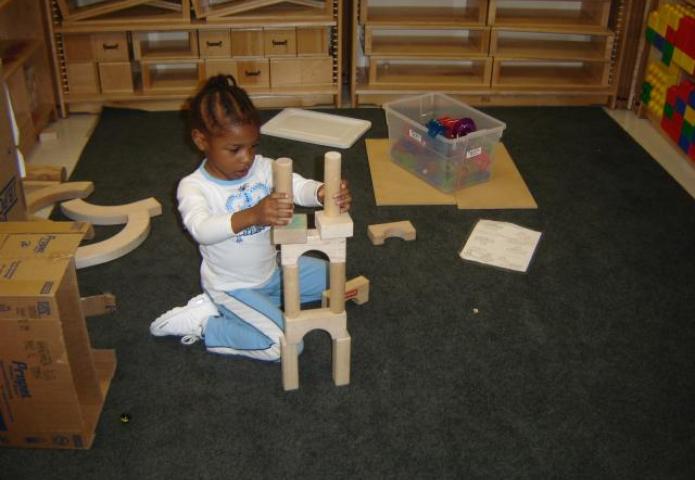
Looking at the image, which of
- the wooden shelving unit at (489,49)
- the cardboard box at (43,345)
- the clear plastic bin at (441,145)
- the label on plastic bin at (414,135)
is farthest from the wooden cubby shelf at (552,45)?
the cardboard box at (43,345)

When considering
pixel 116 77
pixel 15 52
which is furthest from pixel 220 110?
pixel 116 77

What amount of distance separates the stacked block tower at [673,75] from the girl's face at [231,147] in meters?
2.02

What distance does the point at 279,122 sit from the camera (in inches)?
128

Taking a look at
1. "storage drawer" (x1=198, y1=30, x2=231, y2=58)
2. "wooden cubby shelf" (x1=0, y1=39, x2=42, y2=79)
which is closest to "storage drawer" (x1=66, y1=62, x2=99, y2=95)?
"wooden cubby shelf" (x1=0, y1=39, x2=42, y2=79)

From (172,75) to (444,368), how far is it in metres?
2.22

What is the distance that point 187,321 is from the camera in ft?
6.34

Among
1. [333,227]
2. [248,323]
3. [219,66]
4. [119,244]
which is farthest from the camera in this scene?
[219,66]

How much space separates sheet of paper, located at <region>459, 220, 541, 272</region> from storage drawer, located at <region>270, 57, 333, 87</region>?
1238 millimetres

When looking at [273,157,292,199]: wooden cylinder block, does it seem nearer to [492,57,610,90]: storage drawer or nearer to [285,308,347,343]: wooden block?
[285,308,347,343]: wooden block

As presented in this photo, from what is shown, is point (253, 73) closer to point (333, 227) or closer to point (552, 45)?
point (552, 45)

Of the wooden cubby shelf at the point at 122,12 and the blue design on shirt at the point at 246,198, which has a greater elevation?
the wooden cubby shelf at the point at 122,12

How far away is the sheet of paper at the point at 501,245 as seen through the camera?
233cm

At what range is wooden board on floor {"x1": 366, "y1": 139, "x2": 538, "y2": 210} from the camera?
2662mm

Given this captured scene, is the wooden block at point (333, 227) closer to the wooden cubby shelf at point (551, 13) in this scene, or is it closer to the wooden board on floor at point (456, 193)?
the wooden board on floor at point (456, 193)
